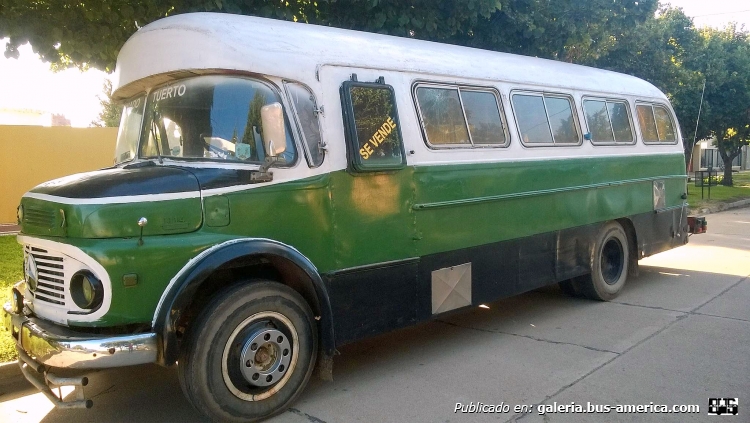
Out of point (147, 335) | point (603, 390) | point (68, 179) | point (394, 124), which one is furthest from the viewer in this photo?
point (394, 124)

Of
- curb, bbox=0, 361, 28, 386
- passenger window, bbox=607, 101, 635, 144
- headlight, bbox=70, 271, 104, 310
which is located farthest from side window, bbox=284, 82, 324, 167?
passenger window, bbox=607, 101, 635, 144

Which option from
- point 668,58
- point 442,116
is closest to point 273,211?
point 442,116

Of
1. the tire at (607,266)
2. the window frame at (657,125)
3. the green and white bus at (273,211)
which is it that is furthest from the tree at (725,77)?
the green and white bus at (273,211)

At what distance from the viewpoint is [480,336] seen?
644 centimetres

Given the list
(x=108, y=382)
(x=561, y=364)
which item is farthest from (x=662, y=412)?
(x=108, y=382)

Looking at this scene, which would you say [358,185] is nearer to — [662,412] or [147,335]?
[147,335]

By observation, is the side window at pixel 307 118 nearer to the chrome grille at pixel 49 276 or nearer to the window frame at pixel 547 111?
the chrome grille at pixel 49 276

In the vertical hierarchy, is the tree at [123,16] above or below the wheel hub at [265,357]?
above

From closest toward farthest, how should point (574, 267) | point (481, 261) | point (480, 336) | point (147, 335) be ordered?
point (147, 335) → point (481, 261) → point (480, 336) → point (574, 267)

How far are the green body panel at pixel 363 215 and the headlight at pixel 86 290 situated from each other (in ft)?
0.30

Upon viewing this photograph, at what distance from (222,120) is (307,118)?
61 centimetres

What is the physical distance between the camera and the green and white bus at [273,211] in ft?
12.6

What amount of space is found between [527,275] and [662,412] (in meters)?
2.23

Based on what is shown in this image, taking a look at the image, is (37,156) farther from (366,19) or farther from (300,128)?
(300,128)
